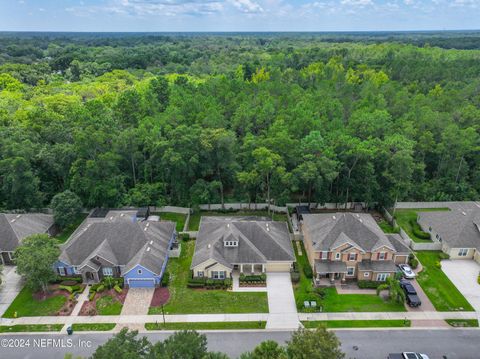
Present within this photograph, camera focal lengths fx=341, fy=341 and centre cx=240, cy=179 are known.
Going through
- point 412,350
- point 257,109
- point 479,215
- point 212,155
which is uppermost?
point 257,109

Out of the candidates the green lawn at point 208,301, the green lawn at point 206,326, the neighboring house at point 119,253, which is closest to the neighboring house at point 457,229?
the green lawn at point 208,301

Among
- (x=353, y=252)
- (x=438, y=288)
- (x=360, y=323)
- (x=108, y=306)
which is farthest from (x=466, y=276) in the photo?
(x=108, y=306)

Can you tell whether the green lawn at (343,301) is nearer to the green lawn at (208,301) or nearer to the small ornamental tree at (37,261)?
the green lawn at (208,301)

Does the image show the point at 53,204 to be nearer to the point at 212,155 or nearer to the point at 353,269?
the point at 212,155

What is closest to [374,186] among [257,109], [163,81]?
[257,109]

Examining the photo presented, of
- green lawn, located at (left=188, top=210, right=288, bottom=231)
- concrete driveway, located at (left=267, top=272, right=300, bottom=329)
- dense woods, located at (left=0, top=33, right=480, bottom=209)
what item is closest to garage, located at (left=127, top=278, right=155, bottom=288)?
concrete driveway, located at (left=267, top=272, right=300, bottom=329)

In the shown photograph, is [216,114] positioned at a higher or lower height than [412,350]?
higher

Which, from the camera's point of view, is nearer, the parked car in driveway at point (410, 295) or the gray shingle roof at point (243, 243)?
the parked car in driveway at point (410, 295)
